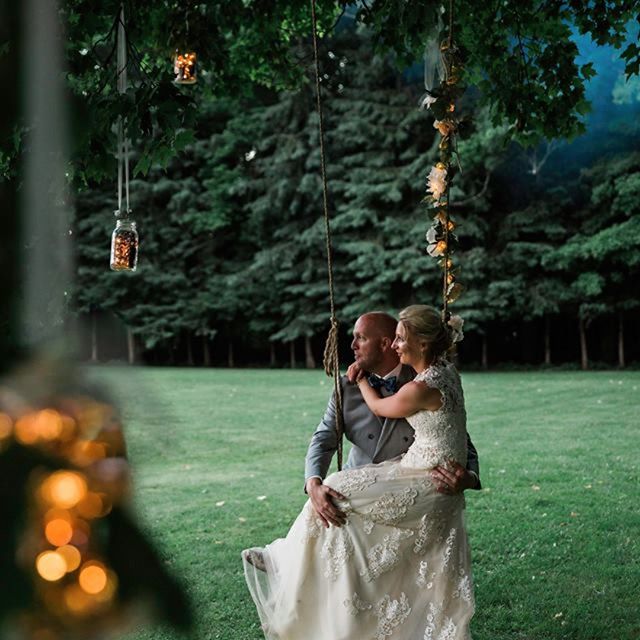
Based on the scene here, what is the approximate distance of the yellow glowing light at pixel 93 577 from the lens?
386mm

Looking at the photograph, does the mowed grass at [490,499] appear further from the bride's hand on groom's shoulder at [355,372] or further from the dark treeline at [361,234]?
the dark treeline at [361,234]

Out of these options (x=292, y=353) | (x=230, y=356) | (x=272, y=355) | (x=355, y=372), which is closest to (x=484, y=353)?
(x=292, y=353)

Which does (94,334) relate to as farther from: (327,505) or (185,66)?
(185,66)

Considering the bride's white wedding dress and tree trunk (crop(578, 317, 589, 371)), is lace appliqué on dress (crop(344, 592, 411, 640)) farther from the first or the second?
tree trunk (crop(578, 317, 589, 371))

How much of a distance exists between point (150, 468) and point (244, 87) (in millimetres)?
6233

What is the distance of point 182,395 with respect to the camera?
50.1ft

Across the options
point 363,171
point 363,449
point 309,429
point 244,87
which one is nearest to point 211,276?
point 363,171

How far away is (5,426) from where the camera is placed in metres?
0.37

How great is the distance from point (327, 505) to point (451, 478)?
1.56 ft

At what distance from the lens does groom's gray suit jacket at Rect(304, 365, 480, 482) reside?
3641 mm

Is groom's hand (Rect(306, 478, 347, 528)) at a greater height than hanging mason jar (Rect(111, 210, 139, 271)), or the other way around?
hanging mason jar (Rect(111, 210, 139, 271))

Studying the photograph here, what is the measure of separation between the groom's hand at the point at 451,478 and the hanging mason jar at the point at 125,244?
1.57 meters

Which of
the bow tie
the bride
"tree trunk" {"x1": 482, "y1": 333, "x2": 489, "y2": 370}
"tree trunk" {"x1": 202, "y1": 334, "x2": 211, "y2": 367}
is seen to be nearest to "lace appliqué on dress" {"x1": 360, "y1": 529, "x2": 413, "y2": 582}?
the bride

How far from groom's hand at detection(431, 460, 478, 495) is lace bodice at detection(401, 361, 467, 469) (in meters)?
0.03
